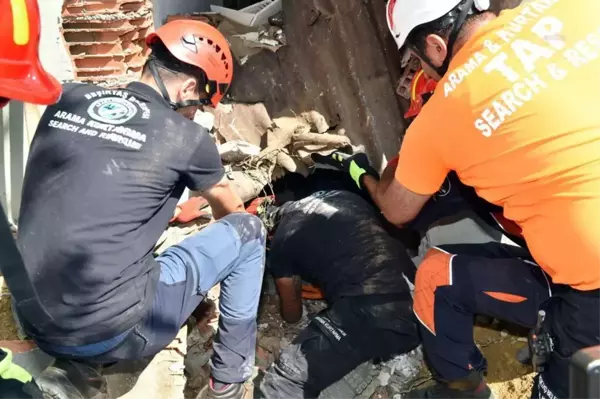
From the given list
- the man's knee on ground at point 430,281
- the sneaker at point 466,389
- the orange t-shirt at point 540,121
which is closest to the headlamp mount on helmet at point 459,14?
the orange t-shirt at point 540,121

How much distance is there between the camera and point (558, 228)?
2.20m

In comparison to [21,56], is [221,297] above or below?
below

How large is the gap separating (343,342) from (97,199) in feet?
4.52

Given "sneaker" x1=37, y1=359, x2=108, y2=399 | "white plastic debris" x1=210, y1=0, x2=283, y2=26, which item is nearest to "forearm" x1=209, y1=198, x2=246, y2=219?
"sneaker" x1=37, y1=359, x2=108, y2=399

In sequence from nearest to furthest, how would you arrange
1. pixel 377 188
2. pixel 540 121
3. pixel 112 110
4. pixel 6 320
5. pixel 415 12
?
pixel 540 121 < pixel 112 110 < pixel 415 12 < pixel 6 320 < pixel 377 188

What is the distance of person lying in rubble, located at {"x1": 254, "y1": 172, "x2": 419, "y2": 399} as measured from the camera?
306cm

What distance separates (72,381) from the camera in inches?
102

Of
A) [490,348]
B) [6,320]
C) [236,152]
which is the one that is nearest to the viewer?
[6,320]

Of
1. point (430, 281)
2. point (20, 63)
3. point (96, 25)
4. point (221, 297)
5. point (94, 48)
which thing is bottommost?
point (221, 297)

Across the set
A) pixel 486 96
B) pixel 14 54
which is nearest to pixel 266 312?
pixel 486 96

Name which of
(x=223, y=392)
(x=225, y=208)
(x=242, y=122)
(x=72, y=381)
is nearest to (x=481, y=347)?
(x=223, y=392)

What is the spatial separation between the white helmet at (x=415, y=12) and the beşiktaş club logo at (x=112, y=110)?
112 cm

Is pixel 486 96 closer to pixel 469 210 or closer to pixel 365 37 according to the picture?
pixel 469 210

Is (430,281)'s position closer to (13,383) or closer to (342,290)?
(342,290)
